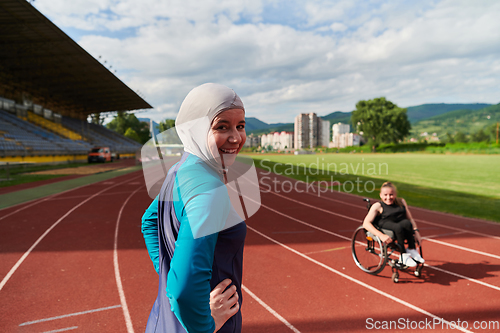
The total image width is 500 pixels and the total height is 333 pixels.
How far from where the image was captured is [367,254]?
545 centimetres

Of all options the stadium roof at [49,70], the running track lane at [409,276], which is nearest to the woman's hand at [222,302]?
the running track lane at [409,276]

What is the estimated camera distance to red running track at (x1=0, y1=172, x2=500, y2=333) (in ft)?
11.3

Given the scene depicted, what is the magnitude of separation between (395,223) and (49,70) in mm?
36667

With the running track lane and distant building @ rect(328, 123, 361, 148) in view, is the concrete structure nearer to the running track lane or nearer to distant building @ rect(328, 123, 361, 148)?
distant building @ rect(328, 123, 361, 148)

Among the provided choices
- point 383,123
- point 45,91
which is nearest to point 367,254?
point 45,91

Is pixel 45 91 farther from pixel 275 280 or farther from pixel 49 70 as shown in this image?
pixel 275 280

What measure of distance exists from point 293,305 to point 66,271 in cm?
385

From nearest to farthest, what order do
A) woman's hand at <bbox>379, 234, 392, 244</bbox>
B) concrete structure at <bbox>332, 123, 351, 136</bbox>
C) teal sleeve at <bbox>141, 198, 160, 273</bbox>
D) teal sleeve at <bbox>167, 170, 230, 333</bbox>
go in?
1. teal sleeve at <bbox>167, 170, 230, 333</bbox>
2. teal sleeve at <bbox>141, 198, 160, 273</bbox>
3. woman's hand at <bbox>379, 234, 392, 244</bbox>
4. concrete structure at <bbox>332, 123, 351, 136</bbox>

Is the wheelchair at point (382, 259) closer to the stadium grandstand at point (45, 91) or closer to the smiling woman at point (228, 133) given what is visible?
the smiling woman at point (228, 133)

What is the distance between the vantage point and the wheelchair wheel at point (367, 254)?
175 inches

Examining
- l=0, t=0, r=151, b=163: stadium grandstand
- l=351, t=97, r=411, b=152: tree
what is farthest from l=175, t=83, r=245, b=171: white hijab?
l=351, t=97, r=411, b=152: tree

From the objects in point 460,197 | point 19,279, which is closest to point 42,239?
point 19,279

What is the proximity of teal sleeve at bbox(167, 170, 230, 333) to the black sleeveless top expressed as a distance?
4356 millimetres

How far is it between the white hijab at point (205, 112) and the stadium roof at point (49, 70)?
2331cm
